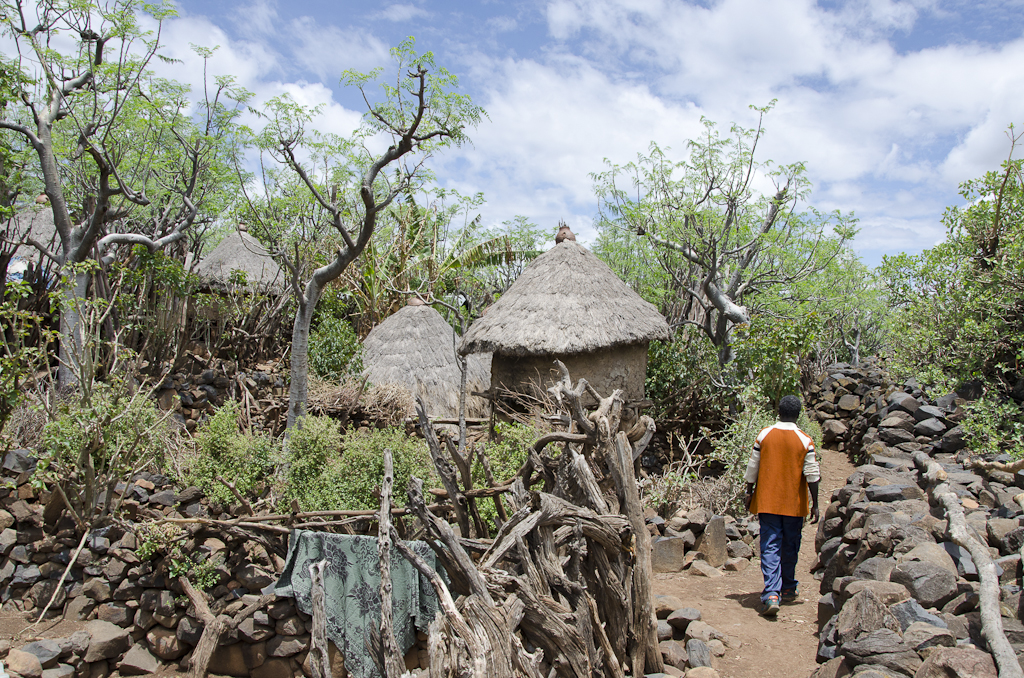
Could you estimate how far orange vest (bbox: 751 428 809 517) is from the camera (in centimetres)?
439

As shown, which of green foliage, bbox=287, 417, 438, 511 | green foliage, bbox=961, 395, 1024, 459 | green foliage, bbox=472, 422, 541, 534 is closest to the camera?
green foliage, bbox=287, 417, 438, 511

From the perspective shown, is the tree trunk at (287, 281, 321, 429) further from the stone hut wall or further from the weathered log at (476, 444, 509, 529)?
the weathered log at (476, 444, 509, 529)

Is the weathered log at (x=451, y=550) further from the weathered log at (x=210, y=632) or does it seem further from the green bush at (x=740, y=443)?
the green bush at (x=740, y=443)

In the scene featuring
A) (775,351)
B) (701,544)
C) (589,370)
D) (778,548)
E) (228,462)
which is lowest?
(701,544)

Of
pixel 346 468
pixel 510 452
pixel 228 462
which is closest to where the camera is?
pixel 346 468

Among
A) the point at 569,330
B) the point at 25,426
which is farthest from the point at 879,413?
the point at 25,426

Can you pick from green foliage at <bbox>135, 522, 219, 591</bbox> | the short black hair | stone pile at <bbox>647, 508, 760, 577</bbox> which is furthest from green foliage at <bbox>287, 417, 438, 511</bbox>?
the short black hair

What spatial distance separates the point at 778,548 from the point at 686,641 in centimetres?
94

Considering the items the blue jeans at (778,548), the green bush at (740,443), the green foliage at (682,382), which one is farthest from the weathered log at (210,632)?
the green foliage at (682,382)

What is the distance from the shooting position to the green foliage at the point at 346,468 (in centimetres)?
458

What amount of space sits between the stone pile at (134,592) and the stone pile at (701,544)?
2.36 metres

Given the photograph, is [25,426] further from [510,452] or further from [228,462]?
[510,452]

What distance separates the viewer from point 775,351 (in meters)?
8.12

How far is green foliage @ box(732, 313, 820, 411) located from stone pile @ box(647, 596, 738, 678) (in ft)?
14.5
